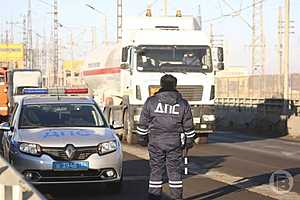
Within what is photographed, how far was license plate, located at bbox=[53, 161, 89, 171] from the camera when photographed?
35.8 feet

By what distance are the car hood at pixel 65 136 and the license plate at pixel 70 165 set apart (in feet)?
0.91

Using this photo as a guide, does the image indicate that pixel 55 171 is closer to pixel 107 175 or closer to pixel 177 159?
pixel 107 175

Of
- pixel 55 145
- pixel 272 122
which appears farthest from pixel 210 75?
pixel 55 145

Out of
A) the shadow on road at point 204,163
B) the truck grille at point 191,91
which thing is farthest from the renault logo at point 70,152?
the truck grille at point 191,91

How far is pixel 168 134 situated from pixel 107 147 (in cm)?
246

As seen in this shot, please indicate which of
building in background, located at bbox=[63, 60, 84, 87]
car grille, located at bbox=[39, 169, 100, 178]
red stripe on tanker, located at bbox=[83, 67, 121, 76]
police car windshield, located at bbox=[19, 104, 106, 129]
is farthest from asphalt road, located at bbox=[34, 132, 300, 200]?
building in background, located at bbox=[63, 60, 84, 87]

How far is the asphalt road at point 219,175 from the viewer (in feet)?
38.3

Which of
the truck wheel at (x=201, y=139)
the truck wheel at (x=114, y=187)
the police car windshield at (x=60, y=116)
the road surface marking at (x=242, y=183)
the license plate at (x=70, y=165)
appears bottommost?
the truck wheel at (x=201, y=139)

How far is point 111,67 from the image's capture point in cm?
2750

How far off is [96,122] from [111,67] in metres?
15.2

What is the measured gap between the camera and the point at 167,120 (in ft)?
29.8

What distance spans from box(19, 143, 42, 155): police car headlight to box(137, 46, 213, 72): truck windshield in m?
12.0

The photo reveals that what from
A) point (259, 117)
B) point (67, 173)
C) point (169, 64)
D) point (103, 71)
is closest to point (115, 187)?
point (67, 173)

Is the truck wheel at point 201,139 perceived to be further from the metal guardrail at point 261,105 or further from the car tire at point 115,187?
the car tire at point 115,187
